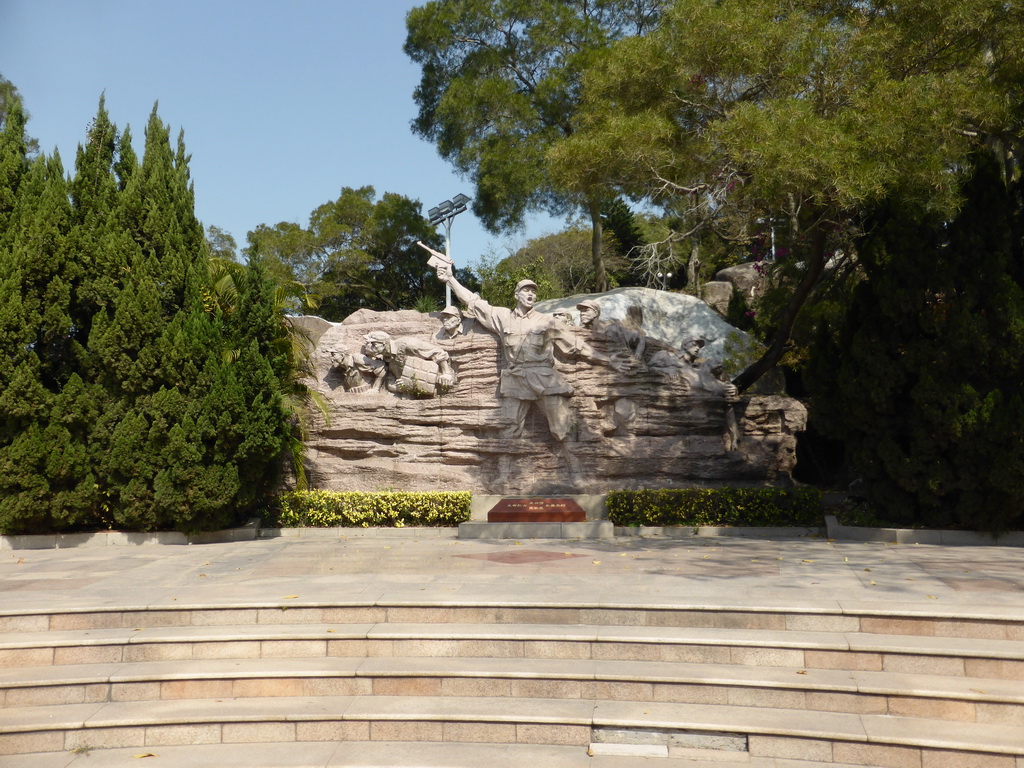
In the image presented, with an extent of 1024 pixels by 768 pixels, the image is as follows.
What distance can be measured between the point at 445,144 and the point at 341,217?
6.73 m

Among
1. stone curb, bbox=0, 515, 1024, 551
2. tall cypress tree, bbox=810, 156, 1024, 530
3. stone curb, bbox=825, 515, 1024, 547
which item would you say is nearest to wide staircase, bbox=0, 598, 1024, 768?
tall cypress tree, bbox=810, 156, 1024, 530

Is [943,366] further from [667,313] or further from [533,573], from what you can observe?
[667,313]

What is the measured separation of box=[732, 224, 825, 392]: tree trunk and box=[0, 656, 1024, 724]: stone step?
24.5ft

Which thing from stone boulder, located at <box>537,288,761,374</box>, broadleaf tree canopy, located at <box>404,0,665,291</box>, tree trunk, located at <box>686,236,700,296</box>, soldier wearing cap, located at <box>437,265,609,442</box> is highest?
broadleaf tree canopy, located at <box>404,0,665,291</box>

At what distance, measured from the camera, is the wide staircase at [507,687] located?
5.60 metres

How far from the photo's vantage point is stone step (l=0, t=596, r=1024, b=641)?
6672 millimetres

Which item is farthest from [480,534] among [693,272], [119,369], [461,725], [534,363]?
[693,272]

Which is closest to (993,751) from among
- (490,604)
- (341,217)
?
(490,604)

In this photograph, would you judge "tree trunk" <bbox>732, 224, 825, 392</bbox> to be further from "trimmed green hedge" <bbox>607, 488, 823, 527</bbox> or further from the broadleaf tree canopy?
the broadleaf tree canopy

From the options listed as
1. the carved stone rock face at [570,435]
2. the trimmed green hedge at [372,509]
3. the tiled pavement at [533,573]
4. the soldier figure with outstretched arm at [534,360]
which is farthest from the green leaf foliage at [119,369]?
the soldier figure with outstretched arm at [534,360]

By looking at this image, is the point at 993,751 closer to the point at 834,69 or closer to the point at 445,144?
the point at 834,69

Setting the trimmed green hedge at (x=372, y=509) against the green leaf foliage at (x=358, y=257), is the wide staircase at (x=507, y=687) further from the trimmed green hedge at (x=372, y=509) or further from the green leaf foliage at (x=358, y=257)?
the green leaf foliage at (x=358, y=257)

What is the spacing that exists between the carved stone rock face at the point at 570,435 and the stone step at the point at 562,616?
6.71m

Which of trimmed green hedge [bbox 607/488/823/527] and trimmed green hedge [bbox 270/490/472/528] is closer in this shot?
trimmed green hedge [bbox 607/488/823/527]
